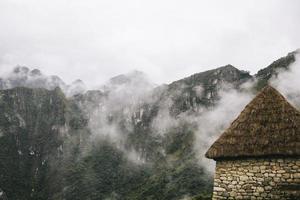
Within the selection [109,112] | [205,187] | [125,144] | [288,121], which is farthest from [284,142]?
[109,112]

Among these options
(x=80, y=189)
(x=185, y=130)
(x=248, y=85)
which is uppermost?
(x=248, y=85)

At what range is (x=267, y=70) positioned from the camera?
125m

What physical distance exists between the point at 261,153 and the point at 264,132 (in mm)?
784

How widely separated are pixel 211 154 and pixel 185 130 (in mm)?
118495

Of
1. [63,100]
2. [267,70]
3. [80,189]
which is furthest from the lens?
[63,100]

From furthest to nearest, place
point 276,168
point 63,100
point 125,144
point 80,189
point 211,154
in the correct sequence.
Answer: point 63,100
point 125,144
point 80,189
point 211,154
point 276,168

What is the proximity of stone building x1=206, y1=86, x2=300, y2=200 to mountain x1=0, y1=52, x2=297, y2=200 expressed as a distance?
72.6 meters

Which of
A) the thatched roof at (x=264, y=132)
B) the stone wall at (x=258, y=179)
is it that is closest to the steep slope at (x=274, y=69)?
the thatched roof at (x=264, y=132)

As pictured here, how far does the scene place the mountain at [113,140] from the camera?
108 m

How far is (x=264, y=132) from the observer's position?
11.7m

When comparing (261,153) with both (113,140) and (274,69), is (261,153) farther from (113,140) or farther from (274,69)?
(113,140)

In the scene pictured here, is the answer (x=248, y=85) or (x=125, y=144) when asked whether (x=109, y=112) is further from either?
(x=248, y=85)

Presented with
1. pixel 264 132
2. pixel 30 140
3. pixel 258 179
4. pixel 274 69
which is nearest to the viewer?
pixel 258 179

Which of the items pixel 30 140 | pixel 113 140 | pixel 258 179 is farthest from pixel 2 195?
pixel 258 179
